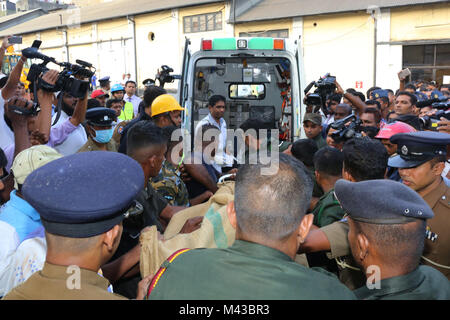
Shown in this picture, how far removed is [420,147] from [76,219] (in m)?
1.93

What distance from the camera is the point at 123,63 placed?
27.2m

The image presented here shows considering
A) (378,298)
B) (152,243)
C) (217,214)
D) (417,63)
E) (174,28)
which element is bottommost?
(378,298)

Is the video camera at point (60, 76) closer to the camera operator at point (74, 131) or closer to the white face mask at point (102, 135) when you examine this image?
the camera operator at point (74, 131)

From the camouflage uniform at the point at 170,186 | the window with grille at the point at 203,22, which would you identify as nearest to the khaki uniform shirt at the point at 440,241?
the camouflage uniform at the point at 170,186

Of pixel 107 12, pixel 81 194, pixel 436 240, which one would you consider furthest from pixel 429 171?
pixel 107 12

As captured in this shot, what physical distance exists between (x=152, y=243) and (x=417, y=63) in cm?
1752

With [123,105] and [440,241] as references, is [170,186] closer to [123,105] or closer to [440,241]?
[440,241]

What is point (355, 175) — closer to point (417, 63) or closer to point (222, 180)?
point (222, 180)

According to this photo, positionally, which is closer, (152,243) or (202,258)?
(202,258)

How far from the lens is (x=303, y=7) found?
18.6m

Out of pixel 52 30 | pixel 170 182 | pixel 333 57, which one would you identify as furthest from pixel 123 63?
pixel 170 182

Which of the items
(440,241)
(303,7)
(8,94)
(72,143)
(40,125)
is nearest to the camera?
(440,241)

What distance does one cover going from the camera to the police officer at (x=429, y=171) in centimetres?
209

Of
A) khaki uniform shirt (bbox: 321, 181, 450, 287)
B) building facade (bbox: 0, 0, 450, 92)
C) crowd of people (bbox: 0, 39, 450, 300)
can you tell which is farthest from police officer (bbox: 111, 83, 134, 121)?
khaki uniform shirt (bbox: 321, 181, 450, 287)
